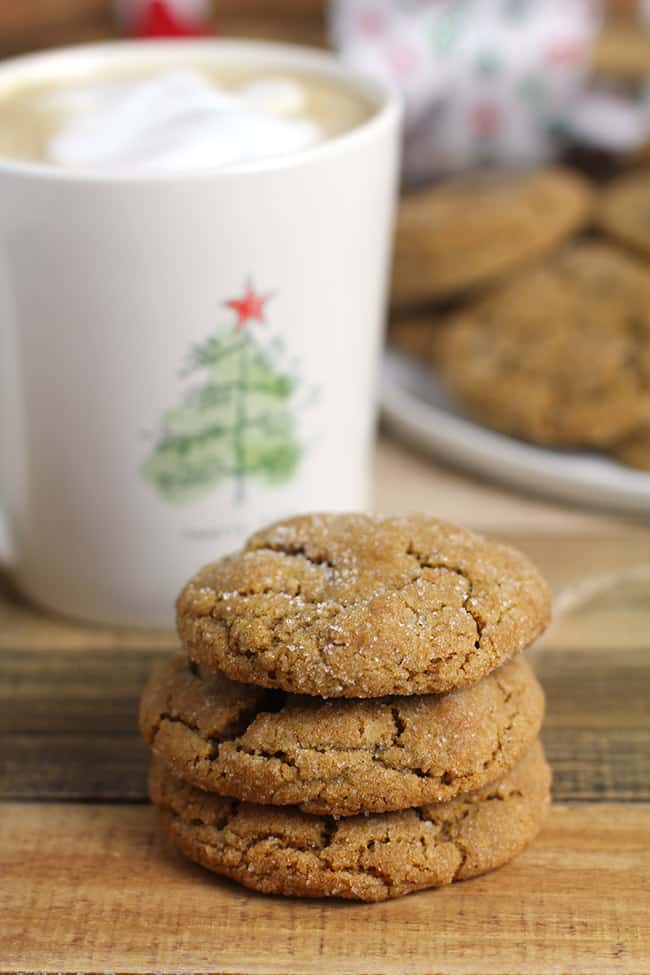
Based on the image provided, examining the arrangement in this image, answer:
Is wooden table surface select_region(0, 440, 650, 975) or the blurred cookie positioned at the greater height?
the blurred cookie

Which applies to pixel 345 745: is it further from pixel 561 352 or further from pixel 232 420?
pixel 561 352

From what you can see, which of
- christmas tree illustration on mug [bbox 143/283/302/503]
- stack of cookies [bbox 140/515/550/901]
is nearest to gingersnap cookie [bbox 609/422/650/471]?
christmas tree illustration on mug [bbox 143/283/302/503]

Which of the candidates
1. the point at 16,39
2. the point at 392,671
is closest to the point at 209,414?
the point at 392,671

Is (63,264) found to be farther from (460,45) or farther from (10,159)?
(460,45)

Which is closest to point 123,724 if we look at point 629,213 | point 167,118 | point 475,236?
point 167,118

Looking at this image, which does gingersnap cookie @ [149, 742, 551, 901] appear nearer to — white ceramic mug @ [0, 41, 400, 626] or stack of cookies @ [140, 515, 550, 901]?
stack of cookies @ [140, 515, 550, 901]

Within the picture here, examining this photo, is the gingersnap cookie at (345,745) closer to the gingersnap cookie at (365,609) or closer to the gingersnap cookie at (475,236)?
the gingersnap cookie at (365,609)
